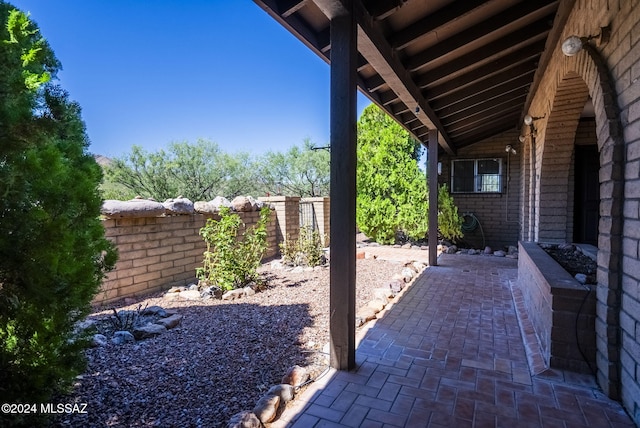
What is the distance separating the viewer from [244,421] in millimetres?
1688

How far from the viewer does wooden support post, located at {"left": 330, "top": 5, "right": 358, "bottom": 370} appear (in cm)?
225

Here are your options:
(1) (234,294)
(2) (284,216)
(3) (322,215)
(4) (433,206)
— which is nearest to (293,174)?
(3) (322,215)

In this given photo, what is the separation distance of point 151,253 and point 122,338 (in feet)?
6.14

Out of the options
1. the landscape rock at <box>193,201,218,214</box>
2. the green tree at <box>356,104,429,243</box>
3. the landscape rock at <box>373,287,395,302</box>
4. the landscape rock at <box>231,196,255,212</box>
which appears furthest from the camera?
the green tree at <box>356,104,429,243</box>

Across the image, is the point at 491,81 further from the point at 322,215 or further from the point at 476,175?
the point at 322,215

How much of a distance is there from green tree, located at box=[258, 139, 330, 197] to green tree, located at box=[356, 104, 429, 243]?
27.9 ft

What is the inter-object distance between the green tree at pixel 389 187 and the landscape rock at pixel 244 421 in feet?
21.9

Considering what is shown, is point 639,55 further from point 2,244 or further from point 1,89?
point 2,244

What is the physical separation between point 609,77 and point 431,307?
265 cm

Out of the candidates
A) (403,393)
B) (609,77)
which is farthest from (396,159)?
(403,393)

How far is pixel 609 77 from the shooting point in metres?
2.13

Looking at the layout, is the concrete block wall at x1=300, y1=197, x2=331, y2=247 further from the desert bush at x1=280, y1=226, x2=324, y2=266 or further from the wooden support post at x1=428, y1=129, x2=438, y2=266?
the wooden support post at x1=428, y1=129, x2=438, y2=266

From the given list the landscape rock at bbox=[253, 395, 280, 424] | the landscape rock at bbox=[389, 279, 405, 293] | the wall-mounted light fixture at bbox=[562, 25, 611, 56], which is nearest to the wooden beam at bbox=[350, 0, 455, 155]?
the wall-mounted light fixture at bbox=[562, 25, 611, 56]

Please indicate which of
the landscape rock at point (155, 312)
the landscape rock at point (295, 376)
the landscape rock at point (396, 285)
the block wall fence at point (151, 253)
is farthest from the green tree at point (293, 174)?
the landscape rock at point (295, 376)
